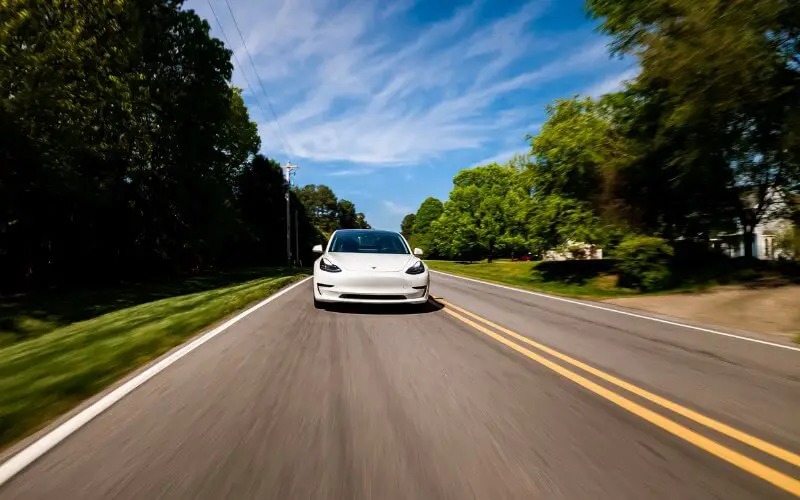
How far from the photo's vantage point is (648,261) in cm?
1673

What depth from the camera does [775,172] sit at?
593 inches

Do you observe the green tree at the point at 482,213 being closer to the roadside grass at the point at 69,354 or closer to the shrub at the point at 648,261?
the shrub at the point at 648,261

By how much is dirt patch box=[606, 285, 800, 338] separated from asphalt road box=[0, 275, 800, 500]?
11.6 ft

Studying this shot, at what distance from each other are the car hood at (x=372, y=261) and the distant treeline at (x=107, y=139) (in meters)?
12.4

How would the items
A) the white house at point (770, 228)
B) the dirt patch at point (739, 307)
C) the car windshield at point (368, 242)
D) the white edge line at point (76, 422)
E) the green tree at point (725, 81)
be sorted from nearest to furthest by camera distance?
the white edge line at point (76, 422), the dirt patch at point (739, 307), the car windshield at point (368, 242), the green tree at point (725, 81), the white house at point (770, 228)

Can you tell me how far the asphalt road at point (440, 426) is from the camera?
8.05 ft

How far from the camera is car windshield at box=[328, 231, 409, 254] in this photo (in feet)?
31.4

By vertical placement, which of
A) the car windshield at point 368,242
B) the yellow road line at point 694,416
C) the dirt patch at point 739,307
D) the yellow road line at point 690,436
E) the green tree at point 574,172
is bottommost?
the dirt patch at point 739,307

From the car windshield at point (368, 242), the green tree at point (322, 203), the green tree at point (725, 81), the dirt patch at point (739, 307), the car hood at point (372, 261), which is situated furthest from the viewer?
the green tree at point (322, 203)

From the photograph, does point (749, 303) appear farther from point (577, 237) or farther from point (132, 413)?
point (577, 237)

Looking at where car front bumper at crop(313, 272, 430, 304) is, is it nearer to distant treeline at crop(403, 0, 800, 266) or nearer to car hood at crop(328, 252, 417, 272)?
car hood at crop(328, 252, 417, 272)

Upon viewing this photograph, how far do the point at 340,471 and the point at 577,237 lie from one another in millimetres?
24628

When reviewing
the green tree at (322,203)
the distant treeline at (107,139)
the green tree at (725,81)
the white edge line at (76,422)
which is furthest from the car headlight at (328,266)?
the green tree at (322,203)

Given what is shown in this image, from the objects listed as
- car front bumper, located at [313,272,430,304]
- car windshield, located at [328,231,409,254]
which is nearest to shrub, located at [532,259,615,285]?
car windshield, located at [328,231,409,254]
